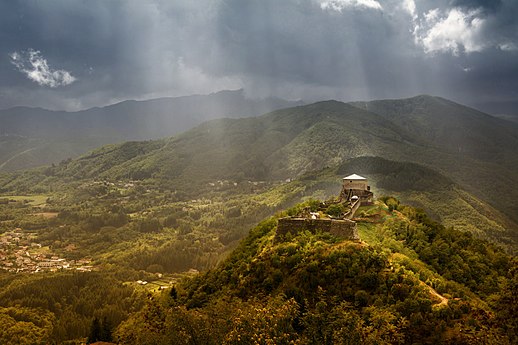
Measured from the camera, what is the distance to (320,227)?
45.2 m

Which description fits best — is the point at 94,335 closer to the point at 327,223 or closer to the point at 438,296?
the point at 327,223

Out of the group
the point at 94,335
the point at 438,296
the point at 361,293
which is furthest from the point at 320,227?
the point at 94,335

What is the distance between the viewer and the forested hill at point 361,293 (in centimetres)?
2692

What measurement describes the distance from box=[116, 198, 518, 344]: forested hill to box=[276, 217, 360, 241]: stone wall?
1105mm

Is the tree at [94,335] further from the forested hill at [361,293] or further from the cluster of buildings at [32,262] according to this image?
the cluster of buildings at [32,262]

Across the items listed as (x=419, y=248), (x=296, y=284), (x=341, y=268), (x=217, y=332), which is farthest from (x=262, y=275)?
(x=419, y=248)

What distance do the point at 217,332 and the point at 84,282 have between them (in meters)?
145

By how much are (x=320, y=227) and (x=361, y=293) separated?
11786mm

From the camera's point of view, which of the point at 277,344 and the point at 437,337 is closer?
the point at 277,344

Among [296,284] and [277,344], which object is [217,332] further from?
[296,284]

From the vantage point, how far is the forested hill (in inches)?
1060

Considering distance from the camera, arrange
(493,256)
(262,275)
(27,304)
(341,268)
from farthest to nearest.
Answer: (27,304) → (493,256) → (262,275) → (341,268)

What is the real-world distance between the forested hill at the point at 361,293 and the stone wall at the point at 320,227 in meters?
1.10

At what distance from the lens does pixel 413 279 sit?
3503cm
